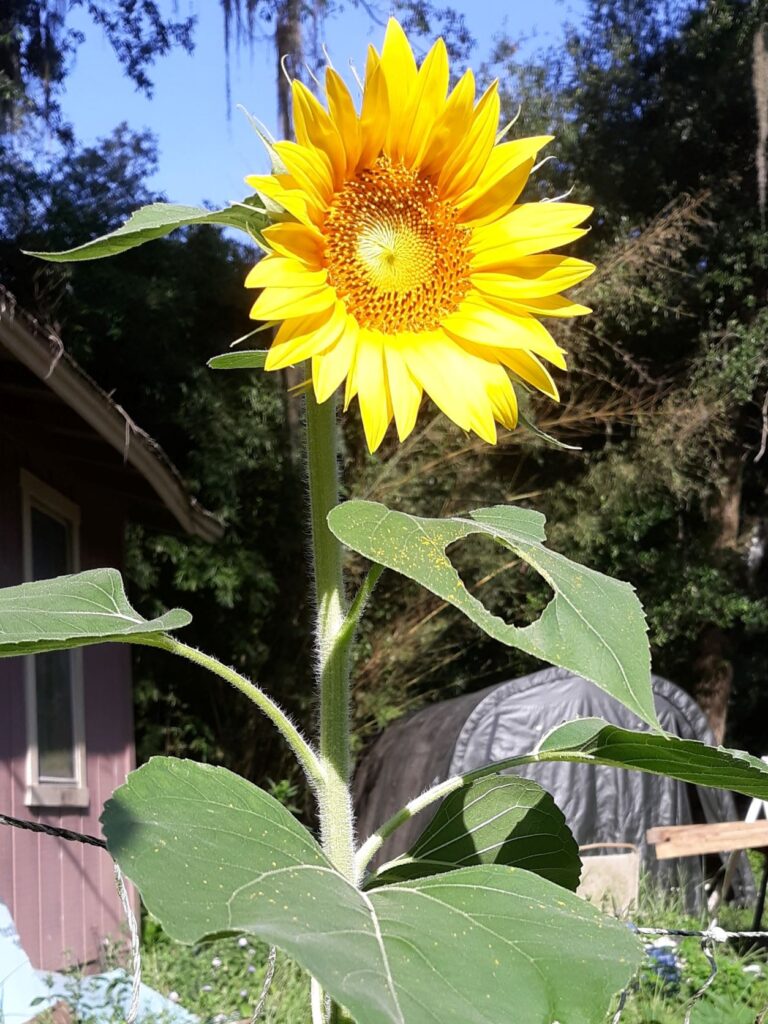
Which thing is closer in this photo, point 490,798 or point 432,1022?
point 432,1022

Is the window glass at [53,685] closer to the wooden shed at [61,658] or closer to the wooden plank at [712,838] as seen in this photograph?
the wooden shed at [61,658]

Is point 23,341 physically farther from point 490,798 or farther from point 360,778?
point 360,778

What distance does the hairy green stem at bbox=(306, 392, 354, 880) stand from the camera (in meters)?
0.67

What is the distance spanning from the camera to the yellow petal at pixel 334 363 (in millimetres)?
660

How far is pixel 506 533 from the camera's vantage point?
61 centimetres

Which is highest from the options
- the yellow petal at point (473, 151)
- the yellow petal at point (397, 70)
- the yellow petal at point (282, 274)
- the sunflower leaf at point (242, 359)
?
the yellow petal at point (397, 70)

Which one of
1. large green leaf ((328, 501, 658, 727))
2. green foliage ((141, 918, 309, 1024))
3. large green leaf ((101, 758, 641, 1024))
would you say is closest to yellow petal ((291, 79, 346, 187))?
large green leaf ((328, 501, 658, 727))

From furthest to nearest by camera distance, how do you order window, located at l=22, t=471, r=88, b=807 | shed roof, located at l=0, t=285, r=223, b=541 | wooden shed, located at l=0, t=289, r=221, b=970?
window, located at l=22, t=471, r=88, b=807 → wooden shed, located at l=0, t=289, r=221, b=970 → shed roof, located at l=0, t=285, r=223, b=541

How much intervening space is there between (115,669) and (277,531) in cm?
336

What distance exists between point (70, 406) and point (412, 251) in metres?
3.41

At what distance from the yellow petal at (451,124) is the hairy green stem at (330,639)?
0.64 feet

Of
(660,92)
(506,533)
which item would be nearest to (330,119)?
(506,533)

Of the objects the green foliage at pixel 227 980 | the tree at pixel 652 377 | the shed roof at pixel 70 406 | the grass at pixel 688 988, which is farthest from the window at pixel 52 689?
the tree at pixel 652 377

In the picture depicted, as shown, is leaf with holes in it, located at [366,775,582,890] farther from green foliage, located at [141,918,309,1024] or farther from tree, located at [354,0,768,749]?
tree, located at [354,0,768,749]
